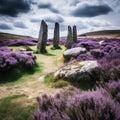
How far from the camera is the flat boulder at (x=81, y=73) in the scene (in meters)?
8.41

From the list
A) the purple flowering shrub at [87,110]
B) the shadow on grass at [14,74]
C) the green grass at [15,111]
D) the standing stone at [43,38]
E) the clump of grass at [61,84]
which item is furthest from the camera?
the standing stone at [43,38]

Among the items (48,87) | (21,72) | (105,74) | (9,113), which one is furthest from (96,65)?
(21,72)

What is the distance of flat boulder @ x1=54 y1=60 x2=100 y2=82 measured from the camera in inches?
331

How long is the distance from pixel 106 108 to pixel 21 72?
964 centimetres

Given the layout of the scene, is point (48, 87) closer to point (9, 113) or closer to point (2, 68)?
point (9, 113)

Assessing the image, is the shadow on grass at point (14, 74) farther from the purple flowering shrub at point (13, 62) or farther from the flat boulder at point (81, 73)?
the flat boulder at point (81, 73)

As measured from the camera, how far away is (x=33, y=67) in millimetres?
13844

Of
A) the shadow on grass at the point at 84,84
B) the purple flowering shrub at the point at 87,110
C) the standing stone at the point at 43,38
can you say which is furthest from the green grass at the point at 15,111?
the standing stone at the point at 43,38

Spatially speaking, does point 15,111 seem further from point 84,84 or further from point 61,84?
point 84,84

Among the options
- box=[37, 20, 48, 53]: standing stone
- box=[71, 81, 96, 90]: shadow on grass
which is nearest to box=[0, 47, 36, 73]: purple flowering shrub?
box=[71, 81, 96, 90]: shadow on grass

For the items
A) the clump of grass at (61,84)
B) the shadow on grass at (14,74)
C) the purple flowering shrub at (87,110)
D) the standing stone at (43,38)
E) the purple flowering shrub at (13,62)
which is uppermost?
the standing stone at (43,38)

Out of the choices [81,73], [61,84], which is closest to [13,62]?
[61,84]

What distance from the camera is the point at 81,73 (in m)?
8.54

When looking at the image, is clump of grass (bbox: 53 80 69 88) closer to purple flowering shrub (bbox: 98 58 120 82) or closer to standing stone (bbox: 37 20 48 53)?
purple flowering shrub (bbox: 98 58 120 82)
